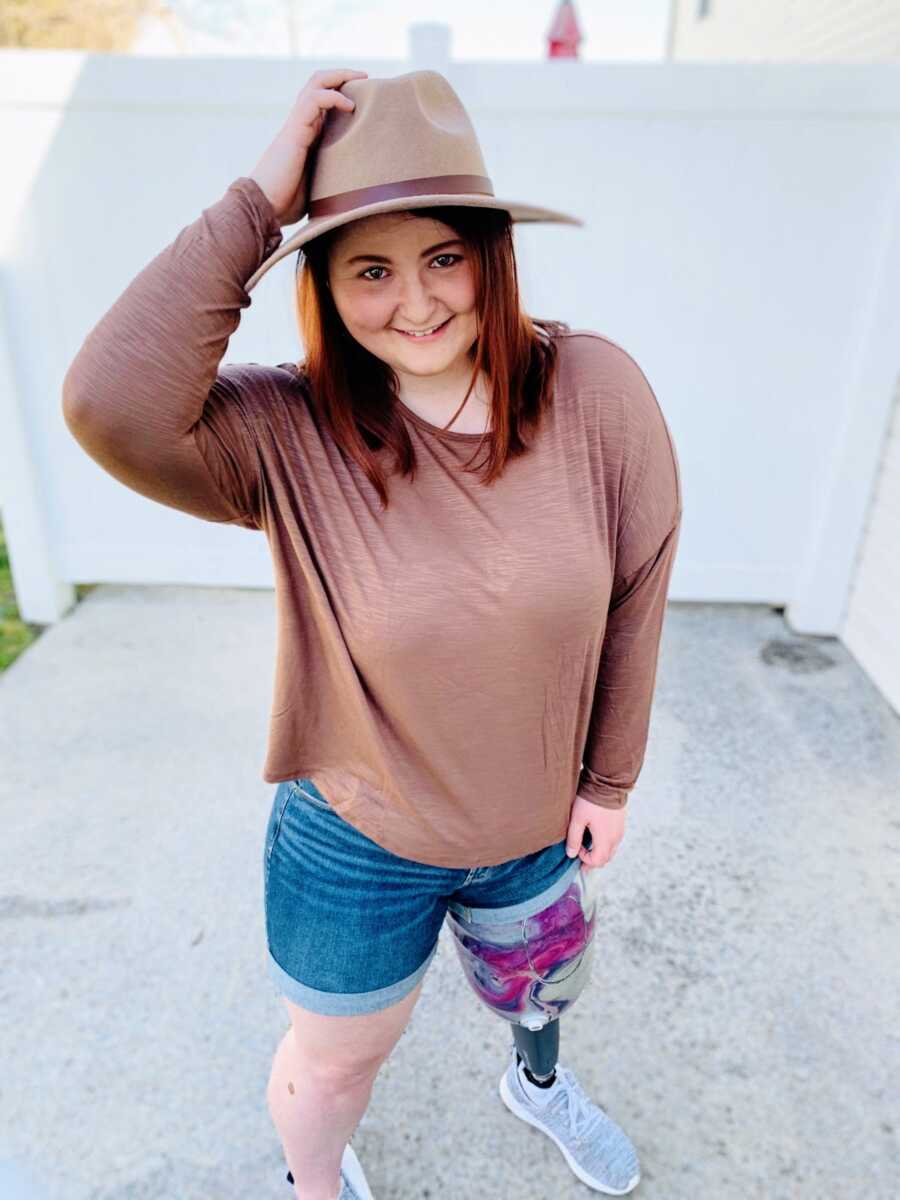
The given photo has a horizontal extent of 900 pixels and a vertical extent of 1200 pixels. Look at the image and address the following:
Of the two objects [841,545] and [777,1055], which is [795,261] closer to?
[841,545]

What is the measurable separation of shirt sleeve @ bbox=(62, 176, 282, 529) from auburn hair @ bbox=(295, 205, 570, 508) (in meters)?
0.11

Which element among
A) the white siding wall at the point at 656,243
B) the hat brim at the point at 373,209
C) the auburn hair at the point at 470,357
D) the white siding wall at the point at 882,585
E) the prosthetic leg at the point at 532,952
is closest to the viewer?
the hat brim at the point at 373,209

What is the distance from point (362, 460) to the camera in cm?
96

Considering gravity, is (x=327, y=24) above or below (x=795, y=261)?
above

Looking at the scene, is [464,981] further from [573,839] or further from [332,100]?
[332,100]

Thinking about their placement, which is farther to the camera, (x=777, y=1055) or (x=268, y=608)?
(x=268, y=608)

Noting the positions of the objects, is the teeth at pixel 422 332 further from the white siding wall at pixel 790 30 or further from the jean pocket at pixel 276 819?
the white siding wall at pixel 790 30

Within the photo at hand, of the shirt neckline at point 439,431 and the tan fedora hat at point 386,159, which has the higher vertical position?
the tan fedora hat at point 386,159

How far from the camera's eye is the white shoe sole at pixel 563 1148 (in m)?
1.50

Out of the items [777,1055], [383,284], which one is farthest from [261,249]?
[777,1055]

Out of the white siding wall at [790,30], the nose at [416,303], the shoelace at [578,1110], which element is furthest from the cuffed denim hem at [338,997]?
the white siding wall at [790,30]

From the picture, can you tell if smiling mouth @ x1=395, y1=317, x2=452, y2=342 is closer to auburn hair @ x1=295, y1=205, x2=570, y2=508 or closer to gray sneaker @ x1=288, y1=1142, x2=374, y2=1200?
auburn hair @ x1=295, y1=205, x2=570, y2=508

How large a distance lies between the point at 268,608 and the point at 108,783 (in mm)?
1260

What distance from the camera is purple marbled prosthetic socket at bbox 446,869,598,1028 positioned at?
122 centimetres
